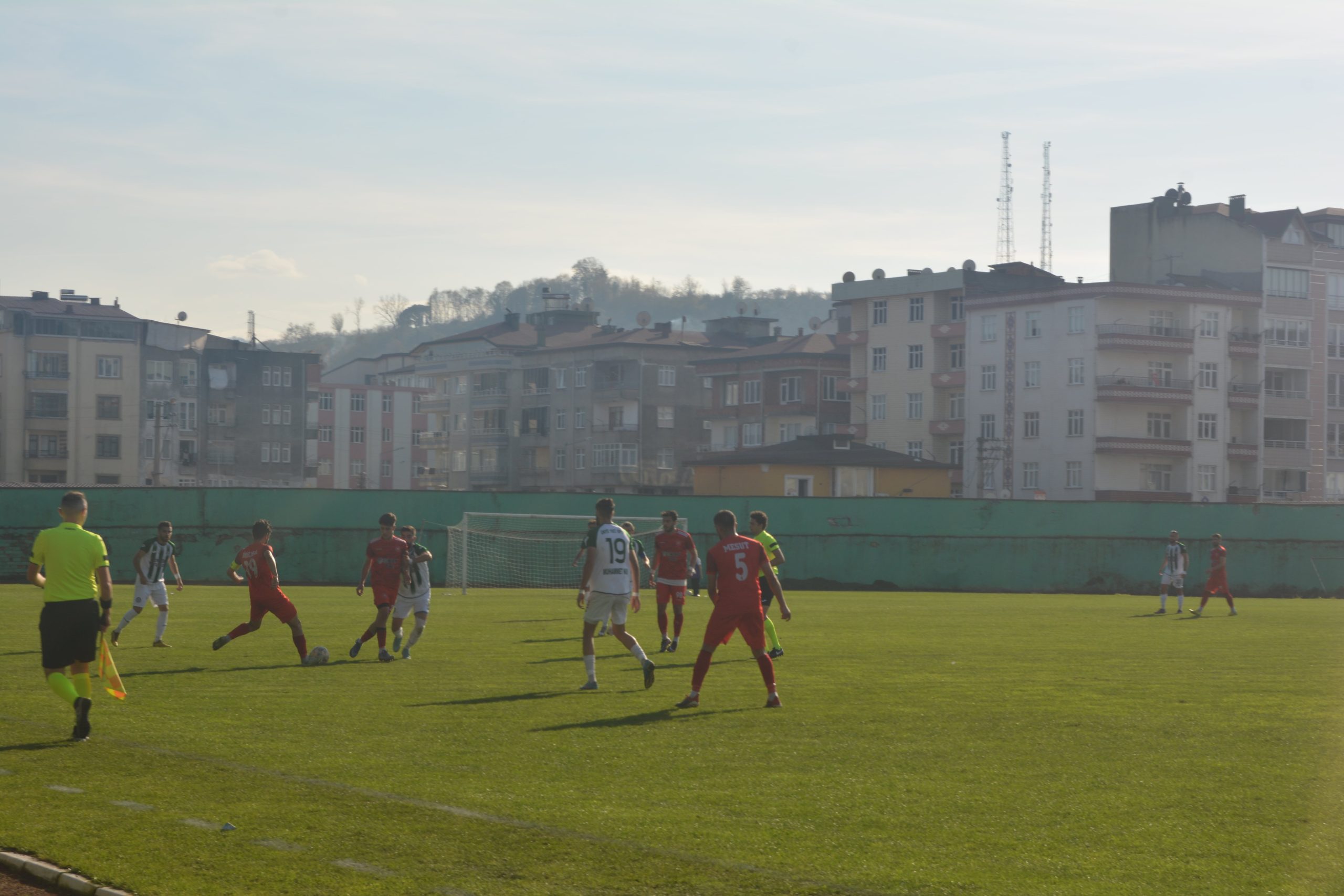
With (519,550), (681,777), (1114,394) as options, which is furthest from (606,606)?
(1114,394)

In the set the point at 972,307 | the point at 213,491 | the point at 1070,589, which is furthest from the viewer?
the point at 972,307

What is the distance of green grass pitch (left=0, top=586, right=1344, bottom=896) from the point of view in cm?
800

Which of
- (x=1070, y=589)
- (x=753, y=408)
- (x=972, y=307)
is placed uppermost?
(x=972, y=307)

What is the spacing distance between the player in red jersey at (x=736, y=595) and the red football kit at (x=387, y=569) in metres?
6.19

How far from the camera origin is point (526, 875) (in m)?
7.83

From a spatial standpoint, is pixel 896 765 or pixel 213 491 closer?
pixel 896 765

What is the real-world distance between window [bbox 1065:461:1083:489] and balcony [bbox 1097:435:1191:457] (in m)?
1.47

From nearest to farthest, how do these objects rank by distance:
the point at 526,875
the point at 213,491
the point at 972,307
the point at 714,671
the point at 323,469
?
the point at 526,875 < the point at 714,671 < the point at 213,491 < the point at 972,307 < the point at 323,469

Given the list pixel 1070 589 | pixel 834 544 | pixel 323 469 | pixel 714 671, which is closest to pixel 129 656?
pixel 714 671

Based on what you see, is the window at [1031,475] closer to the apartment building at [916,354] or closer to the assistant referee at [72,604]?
the apartment building at [916,354]

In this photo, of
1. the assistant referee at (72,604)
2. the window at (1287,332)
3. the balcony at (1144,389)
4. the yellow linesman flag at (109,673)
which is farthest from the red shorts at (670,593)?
the window at (1287,332)

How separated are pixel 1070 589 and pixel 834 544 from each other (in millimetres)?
8403

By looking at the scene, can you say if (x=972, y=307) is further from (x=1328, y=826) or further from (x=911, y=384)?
(x=1328, y=826)

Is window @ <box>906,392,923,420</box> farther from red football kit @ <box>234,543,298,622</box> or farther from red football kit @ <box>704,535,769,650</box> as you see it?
red football kit @ <box>704,535,769,650</box>
